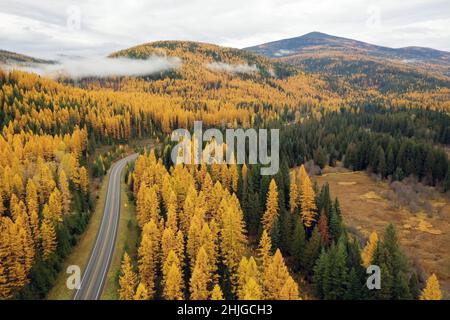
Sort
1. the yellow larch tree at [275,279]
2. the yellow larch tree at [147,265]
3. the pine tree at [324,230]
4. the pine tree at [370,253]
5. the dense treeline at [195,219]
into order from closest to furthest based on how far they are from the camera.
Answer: the yellow larch tree at [275,279], the pine tree at [370,253], the dense treeline at [195,219], the yellow larch tree at [147,265], the pine tree at [324,230]

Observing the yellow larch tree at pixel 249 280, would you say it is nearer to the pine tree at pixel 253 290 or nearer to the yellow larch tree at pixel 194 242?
the pine tree at pixel 253 290

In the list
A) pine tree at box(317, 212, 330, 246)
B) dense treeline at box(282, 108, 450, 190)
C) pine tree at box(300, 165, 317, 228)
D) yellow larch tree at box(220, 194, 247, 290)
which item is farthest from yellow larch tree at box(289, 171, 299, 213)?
dense treeline at box(282, 108, 450, 190)

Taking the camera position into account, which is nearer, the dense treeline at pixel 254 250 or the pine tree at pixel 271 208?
the dense treeline at pixel 254 250

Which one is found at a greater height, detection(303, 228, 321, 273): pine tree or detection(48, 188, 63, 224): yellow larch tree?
detection(48, 188, 63, 224): yellow larch tree

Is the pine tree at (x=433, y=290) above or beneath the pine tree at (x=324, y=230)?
above

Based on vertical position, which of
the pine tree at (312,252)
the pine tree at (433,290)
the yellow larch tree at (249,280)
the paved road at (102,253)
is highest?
the pine tree at (433,290)

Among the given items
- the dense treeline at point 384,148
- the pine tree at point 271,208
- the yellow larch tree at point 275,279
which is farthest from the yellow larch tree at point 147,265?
the dense treeline at point 384,148

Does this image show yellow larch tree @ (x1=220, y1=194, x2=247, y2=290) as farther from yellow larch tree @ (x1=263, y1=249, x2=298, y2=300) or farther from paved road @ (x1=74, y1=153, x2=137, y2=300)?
paved road @ (x1=74, y1=153, x2=137, y2=300)

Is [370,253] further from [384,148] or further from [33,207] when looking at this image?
[384,148]
